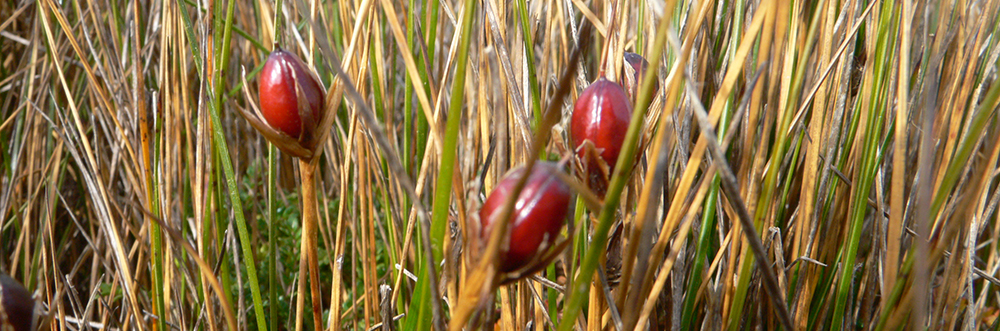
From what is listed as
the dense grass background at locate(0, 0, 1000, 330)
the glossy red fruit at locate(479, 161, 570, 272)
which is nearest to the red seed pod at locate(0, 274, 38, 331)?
the dense grass background at locate(0, 0, 1000, 330)

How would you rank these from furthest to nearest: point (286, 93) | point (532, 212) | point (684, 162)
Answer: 1. point (684, 162)
2. point (286, 93)
3. point (532, 212)

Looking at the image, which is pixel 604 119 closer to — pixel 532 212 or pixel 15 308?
pixel 532 212

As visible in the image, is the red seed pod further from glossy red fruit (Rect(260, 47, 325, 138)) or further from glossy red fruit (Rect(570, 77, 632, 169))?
glossy red fruit (Rect(570, 77, 632, 169))

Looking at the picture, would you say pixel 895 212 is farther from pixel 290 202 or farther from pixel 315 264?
pixel 290 202

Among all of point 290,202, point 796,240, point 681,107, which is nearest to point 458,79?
point 681,107

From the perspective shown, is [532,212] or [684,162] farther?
[684,162]

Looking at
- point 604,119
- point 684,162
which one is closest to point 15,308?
point 604,119
